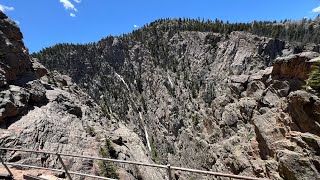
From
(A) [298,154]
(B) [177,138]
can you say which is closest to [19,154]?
(A) [298,154]

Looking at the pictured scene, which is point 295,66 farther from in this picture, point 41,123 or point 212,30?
point 212,30

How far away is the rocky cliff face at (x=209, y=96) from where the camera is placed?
29328mm

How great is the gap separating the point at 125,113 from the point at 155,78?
15.0 meters

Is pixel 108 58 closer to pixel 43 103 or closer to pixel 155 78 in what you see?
pixel 155 78

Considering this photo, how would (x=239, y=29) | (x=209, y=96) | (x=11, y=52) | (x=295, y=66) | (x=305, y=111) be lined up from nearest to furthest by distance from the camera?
1. (x=11, y=52)
2. (x=305, y=111)
3. (x=295, y=66)
4. (x=209, y=96)
5. (x=239, y=29)

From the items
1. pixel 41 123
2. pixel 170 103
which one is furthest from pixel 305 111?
pixel 170 103

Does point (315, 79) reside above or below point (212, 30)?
below

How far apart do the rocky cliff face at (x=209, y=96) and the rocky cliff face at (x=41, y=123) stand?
1346 centimetres

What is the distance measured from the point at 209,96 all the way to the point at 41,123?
6244cm

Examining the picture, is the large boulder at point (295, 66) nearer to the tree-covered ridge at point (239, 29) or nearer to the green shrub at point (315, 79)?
the green shrub at point (315, 79)

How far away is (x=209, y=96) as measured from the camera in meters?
81.0

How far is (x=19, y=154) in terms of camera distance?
17953 mm

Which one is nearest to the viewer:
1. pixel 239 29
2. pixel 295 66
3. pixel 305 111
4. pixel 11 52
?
pixel 11 52

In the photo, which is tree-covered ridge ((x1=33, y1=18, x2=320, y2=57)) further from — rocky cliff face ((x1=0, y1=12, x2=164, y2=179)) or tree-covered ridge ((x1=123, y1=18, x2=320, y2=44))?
rocky cliff face ((x1=0, y1=12, x2=164, y2=179))
